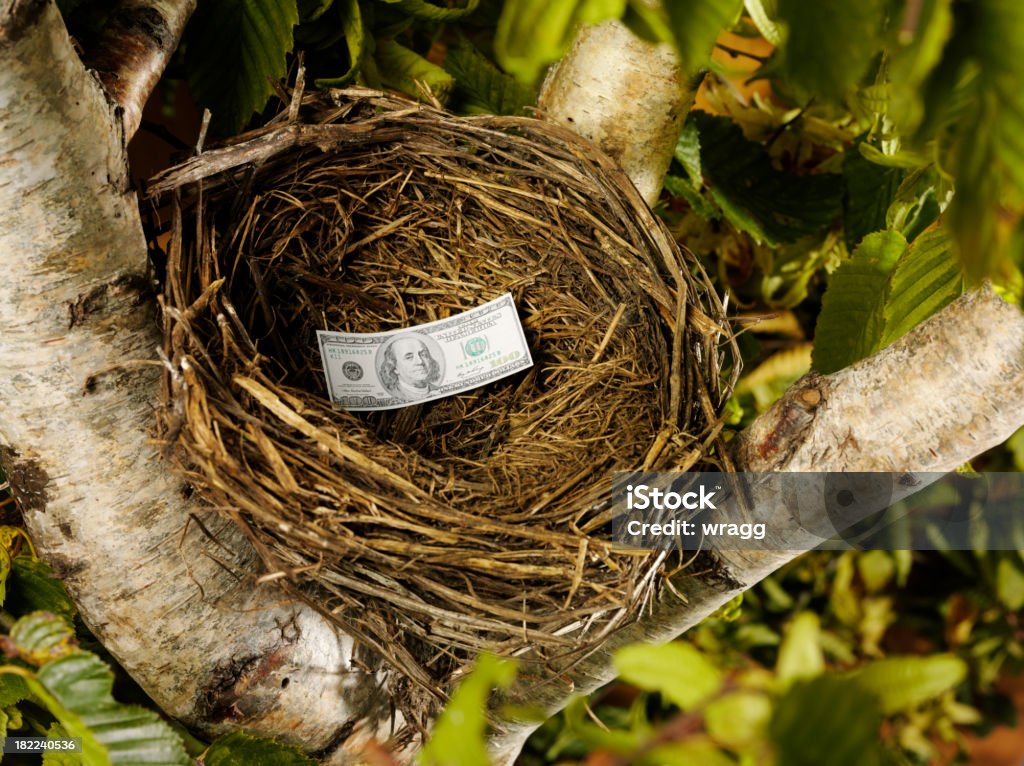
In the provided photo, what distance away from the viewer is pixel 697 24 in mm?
332

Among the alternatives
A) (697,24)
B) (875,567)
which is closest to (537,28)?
(697,24)

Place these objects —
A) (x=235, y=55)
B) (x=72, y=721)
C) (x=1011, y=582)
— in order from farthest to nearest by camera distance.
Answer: (x=1011, y=582), (x=235, y=55), (x=72, y=721)

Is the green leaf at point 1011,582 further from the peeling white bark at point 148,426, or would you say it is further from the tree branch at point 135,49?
the tree branch at point 135,49

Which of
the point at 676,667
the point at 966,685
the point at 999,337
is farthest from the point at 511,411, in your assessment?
the point at 966,685

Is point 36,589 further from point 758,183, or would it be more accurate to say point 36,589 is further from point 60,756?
point 758,183

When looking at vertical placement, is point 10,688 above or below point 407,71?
below

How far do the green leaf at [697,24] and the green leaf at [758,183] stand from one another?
2.87 ft

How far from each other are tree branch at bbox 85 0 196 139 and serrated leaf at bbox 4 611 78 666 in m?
0.39

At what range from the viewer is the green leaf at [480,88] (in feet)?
3.44

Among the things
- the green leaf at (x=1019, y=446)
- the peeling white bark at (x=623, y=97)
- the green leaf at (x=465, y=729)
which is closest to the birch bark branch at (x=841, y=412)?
the peeling white bark at (x=623, y=97)

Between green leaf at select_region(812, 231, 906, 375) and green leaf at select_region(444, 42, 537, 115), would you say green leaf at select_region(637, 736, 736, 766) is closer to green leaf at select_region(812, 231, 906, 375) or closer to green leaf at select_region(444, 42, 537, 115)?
green leaf at select_region(812, 231, 906, 375)

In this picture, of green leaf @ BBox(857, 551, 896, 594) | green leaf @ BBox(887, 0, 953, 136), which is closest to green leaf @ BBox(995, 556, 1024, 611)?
green leaf @ BBox(857, 551, 896, 594)

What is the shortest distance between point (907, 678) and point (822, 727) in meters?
0.07

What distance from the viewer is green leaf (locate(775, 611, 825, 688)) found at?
0.35 meters
